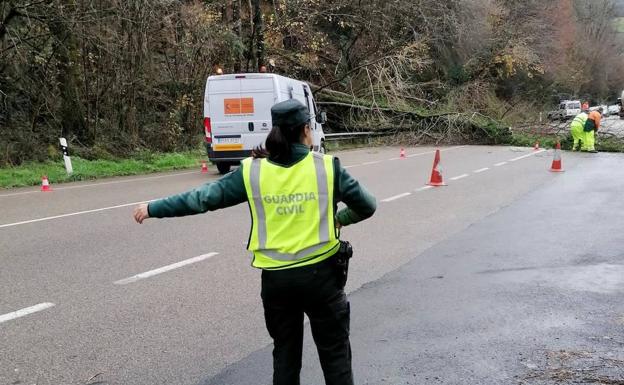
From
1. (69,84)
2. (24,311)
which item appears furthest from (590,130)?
(24,311)

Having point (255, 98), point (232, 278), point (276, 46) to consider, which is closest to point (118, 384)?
point (232, 278)

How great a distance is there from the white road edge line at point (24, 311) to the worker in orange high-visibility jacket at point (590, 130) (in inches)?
746

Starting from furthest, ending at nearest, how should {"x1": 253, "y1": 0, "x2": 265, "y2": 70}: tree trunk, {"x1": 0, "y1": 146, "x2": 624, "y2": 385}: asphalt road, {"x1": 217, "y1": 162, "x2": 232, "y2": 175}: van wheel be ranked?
{"x1": 253, "y1": 0, "x2": 265, "y2": 70}: tree trunk, {"x1": 217, "y1": 162, "x2": 232, "y2": 175}: van wheel, {"x1": 0, "y1": 146, "x2": 624, "y2": 385}: asphalt road

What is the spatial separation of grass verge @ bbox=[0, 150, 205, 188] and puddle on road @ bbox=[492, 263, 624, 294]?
1145 cm

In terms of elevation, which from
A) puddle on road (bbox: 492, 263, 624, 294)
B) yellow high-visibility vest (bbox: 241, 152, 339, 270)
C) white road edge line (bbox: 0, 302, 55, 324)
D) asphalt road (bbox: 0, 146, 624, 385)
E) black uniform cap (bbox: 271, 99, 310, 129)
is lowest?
puddle on road (bbox: 492, 263, 624, 294)

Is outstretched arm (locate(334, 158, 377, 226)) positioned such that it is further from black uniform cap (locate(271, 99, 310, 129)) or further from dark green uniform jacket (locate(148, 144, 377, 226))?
black uniform cap (locate(271, 99, 310, 129))

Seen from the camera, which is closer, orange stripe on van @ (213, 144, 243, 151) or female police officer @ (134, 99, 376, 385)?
female police officer @ (134, 99, 376, 385)

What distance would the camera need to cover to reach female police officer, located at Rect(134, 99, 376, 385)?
105 inches

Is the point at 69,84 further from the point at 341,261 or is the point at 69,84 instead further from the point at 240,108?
the point at 341,261

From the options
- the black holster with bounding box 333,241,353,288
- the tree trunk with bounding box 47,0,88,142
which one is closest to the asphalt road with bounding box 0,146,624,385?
the black holster with bounding box 333,241,353,288

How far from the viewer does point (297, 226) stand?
8.87 feet

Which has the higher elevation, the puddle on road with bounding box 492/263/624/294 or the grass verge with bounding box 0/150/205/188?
the grass verge with bounding box 0/150/205/188

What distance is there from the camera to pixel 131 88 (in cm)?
1930

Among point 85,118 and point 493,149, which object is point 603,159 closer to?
point 493,149
